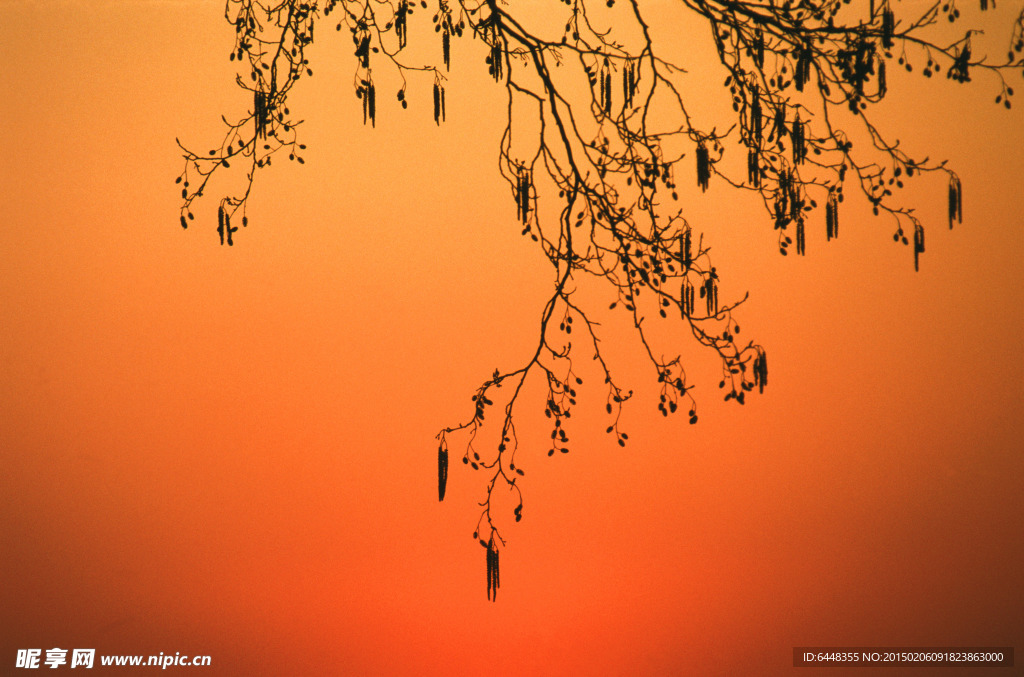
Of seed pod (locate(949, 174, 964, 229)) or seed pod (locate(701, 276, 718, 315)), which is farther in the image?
seed pod (locate(949, 174, 964, 229))

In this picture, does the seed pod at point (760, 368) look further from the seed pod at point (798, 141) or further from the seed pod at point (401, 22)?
the seed pod at point (401, 22)

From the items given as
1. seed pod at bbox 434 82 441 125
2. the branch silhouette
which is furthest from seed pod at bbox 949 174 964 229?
seed pod at bbox 434 82 441 125

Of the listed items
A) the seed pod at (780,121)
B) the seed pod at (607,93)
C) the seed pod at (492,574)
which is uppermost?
the seed pod at (607,93)

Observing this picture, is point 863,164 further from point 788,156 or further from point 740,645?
point 740,645

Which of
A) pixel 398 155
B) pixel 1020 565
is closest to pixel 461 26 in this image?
pixel 398 155

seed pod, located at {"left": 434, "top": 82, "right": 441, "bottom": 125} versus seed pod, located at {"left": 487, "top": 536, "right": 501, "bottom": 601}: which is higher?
seed pod, located at {"left": 434, "top": 82, "right": 441, "bottom": 125}

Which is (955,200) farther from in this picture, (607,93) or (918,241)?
(607,93)

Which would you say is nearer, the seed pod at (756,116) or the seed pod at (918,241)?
the seed pod at (756,116)

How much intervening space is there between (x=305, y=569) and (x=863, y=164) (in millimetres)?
1761

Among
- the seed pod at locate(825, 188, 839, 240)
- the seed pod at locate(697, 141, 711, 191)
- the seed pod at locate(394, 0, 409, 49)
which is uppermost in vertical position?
the seed pod at locate(394, 0, 409, 49)

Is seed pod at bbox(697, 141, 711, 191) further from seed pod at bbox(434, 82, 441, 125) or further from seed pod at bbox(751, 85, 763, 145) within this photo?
seed pod at bbox(434, 82, 441, 125)

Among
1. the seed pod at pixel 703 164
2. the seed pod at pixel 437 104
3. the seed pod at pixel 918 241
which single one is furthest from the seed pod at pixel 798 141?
the seed pod at pixel 437 104

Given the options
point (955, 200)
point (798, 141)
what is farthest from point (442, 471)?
point (955, 200)

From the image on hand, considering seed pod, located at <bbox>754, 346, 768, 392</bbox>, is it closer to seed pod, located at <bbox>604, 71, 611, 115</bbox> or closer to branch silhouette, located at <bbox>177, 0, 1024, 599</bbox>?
branch silhouette, located at <bbox>177, 0, 1024, 599</bbox>
